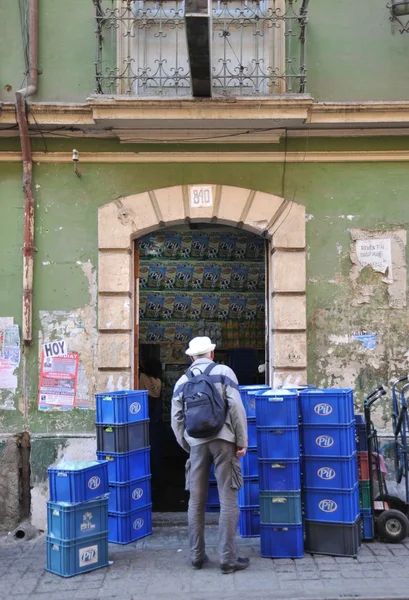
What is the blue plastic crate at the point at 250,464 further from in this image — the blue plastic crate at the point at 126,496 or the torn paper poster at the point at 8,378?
Result: the torn paper poster at the point at 8,378

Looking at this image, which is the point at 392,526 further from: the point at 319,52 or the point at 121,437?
the point at 319,52

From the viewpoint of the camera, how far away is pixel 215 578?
19.0 feet

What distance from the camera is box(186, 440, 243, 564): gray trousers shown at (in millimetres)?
5852

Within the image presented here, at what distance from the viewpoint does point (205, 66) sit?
7.01 meters

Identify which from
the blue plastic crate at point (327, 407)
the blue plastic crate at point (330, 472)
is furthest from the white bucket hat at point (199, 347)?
the blue plastic crate at point (330, 472)

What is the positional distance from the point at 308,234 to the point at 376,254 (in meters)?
0.83

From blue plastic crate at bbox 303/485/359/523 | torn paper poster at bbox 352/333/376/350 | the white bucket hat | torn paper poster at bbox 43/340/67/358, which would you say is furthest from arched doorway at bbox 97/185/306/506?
the white bucket hat

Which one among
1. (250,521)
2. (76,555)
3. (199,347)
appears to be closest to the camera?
(76,555)

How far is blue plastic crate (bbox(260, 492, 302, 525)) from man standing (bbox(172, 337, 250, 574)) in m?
0.43

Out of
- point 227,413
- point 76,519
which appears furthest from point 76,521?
point 227,413

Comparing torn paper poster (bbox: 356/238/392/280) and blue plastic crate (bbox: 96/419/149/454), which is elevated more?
torn paper poster (bbox: 356/238/392/280)

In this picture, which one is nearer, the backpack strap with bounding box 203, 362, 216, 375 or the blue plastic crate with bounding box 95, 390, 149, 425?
the backpack strap with bounding box 203, 362, 216, 375

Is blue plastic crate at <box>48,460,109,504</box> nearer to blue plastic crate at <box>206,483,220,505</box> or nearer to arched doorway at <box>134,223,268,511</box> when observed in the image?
blue plastic crate at <box>206,483,220,505</box>

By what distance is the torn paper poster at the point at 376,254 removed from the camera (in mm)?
7973
